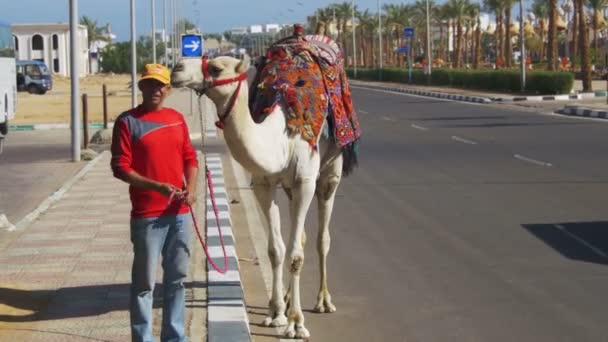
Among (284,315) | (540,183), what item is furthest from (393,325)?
(540,183)

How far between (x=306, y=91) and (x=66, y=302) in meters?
2.48

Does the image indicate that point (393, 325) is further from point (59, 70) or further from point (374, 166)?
point (59, 70)

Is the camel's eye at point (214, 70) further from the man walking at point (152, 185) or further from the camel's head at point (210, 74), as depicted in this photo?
the man walking at point (152, 185)

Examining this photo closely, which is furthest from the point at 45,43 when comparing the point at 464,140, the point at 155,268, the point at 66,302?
the point at 155,268

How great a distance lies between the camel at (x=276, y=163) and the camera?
23.9ft

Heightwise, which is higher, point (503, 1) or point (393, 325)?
point (503, 1)

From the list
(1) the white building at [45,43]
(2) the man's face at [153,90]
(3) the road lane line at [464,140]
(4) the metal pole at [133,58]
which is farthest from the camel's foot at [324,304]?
(1) the white building at [45,43]

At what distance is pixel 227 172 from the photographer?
20.2 metres

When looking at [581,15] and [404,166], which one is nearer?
[404,166]

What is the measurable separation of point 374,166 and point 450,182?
11.2 ft

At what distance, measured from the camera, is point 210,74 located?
722 centimetres

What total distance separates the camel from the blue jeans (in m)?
0.73

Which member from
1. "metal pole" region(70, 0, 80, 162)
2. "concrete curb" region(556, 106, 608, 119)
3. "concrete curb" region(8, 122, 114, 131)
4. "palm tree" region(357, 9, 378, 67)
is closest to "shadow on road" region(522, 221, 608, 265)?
"metal pole" region(70, 0, 80, 162)

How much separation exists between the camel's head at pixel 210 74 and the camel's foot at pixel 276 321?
77.6 inches
